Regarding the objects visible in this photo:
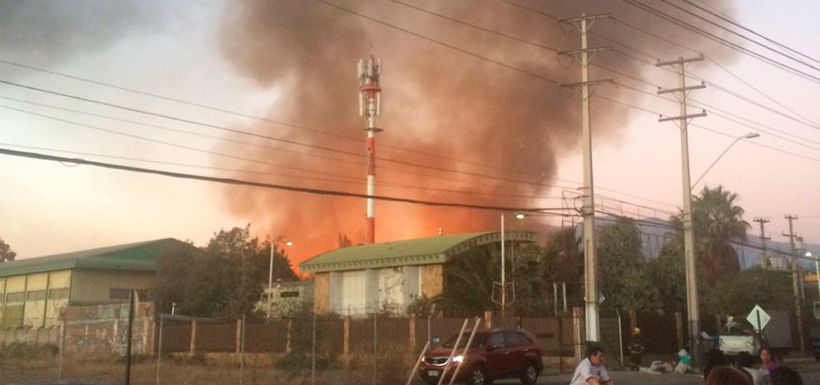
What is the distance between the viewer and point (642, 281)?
4706 centimetres

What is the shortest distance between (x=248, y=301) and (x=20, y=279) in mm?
19418

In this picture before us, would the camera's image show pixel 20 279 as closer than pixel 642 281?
No

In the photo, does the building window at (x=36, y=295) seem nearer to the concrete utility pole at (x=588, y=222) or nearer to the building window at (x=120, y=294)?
the building window at (x=120, y=294)

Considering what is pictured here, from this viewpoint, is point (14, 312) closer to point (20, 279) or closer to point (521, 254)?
point (20, 279)

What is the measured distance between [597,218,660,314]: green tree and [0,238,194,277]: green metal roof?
104 feet

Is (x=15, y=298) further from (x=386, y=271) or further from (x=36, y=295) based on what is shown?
(x=386, y=271)

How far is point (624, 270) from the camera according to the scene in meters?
47.9

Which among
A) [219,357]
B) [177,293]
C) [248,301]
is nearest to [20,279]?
[177,293]

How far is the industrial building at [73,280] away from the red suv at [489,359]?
125 feet

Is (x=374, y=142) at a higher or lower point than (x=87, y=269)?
higher

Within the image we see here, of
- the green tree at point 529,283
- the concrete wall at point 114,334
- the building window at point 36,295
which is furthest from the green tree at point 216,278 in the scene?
the green tree at point 529,283

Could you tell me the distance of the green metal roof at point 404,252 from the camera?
4331 centimetres

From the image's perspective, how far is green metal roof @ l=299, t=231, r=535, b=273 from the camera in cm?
4331

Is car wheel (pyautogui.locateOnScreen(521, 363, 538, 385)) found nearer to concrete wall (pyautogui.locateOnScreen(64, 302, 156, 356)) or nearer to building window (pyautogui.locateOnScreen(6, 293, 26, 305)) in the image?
concrete wall (pyautogui.locateOnScreen(64, 302, 156, 356))
